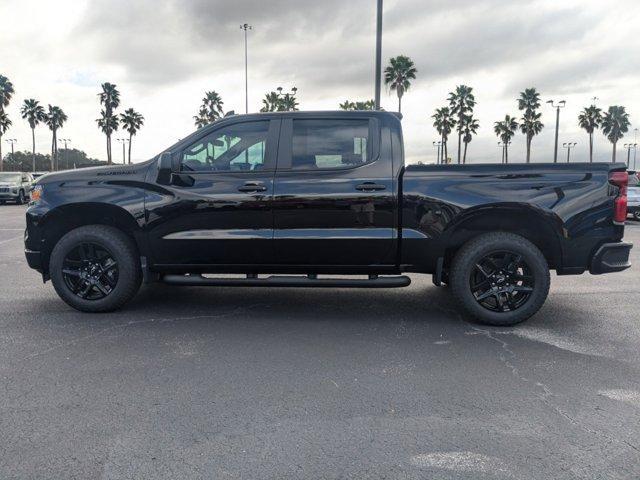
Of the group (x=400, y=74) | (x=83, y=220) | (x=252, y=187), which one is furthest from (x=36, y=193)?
(x=400, y=74)

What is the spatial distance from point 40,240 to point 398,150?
3.72 m

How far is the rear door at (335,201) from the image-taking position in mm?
4887

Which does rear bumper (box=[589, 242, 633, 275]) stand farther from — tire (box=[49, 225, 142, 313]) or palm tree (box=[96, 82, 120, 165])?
palm tree (box=[96, 82, 120, 165])

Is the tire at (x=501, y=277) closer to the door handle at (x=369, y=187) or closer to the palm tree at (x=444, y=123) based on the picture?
the door handle at (x=369, y=187)

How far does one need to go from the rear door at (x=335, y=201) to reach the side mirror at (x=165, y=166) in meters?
1.02

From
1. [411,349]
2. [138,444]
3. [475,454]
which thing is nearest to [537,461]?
[475,454]

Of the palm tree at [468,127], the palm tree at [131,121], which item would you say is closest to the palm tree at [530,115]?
the palm tree at [468,127]

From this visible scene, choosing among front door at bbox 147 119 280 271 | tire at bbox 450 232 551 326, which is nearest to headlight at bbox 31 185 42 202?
front door at bbox 147 119 280 271

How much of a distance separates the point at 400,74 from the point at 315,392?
151 ft

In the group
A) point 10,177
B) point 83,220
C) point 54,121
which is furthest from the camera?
point 54,121

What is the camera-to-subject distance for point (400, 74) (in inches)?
1816

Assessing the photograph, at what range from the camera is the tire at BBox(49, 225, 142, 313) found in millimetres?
5180

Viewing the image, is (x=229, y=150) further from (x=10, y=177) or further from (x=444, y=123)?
(x=444, y=123)

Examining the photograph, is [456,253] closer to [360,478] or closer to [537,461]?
[537,461]
